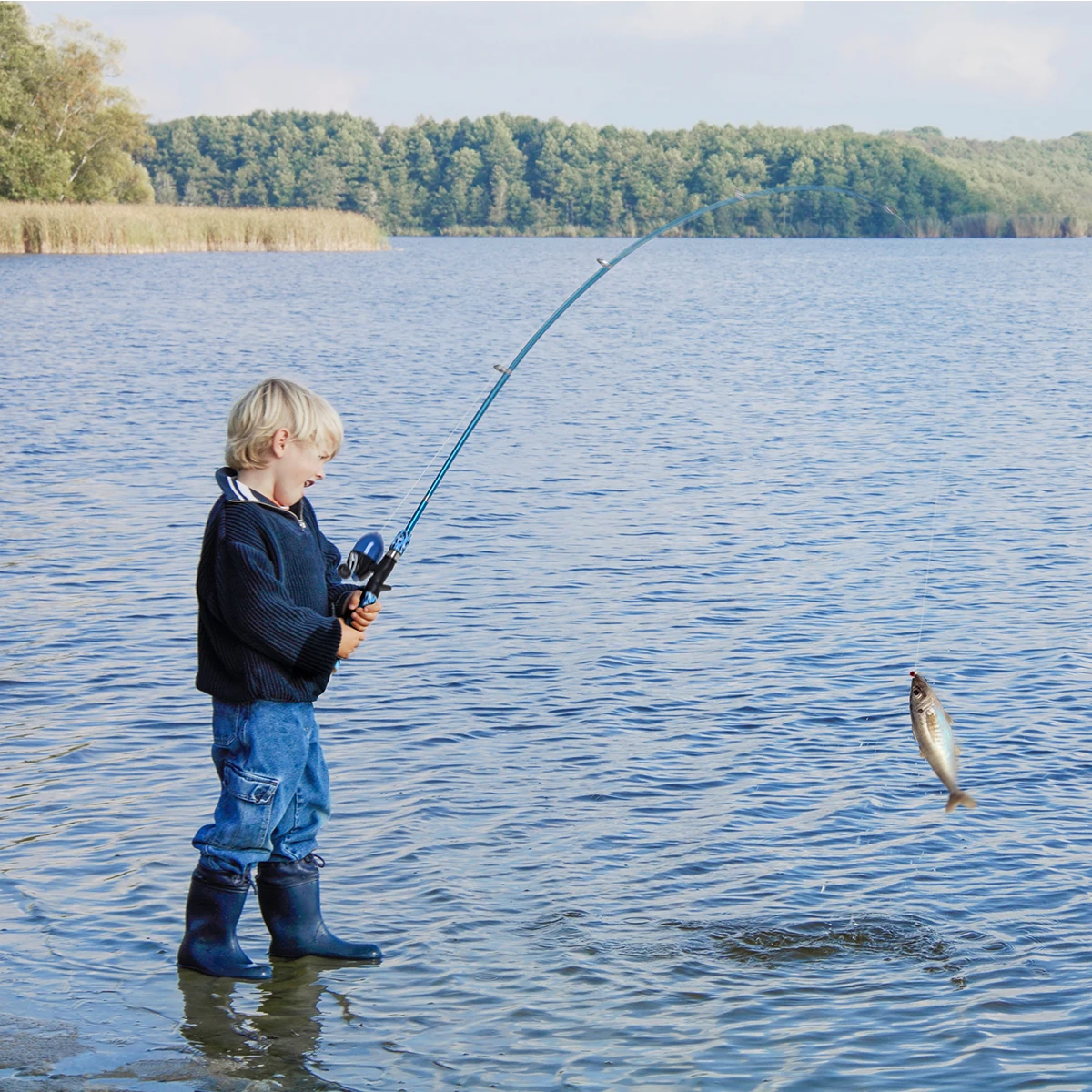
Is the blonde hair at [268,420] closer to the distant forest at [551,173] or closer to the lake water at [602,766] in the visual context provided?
the lake water at [602,766]

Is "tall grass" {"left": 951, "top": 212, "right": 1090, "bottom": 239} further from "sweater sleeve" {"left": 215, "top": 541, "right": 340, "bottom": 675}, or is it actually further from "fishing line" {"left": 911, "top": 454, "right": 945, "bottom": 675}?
"sweater sleeve" {"left": 215, "top": 541, "right": 340, "bottom": 675}

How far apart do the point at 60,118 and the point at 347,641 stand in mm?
59675

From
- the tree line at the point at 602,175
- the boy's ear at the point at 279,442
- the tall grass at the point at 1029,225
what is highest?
the tree line at the point at 602,175

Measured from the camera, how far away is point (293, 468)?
3.76 meters

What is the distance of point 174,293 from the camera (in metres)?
36.4

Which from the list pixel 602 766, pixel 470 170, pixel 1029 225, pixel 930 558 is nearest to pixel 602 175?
pixel 470 170

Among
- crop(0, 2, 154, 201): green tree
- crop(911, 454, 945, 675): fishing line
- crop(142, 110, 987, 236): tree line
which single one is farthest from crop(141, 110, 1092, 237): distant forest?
crop(911, 454, 945, 675): fishing line

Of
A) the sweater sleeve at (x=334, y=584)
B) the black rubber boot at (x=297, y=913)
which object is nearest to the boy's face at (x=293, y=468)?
the sweater sleeve at (x=334, y=584)

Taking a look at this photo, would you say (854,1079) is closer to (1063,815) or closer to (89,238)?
(1063,815)

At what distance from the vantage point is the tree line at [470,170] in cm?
10206

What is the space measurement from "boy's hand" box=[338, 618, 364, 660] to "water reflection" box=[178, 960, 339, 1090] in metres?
0.97

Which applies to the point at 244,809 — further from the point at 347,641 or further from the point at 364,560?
the point at 364,560

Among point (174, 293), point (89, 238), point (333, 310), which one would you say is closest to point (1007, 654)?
point (333, 310)

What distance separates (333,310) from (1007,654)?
1095 inches
